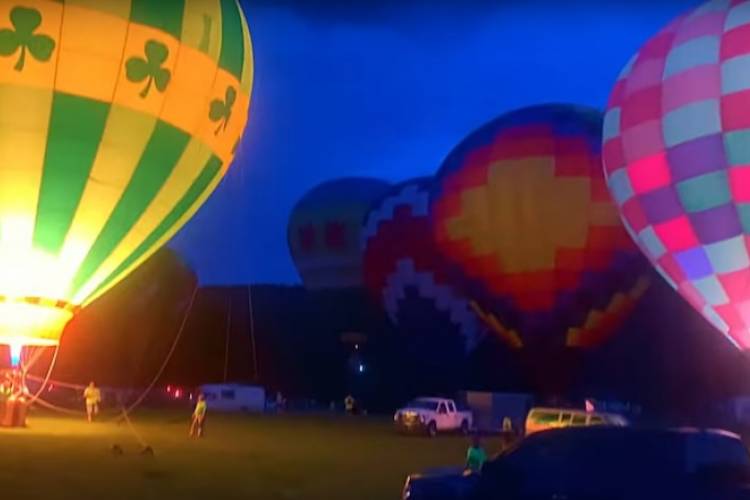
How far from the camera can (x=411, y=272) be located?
31.6 metres

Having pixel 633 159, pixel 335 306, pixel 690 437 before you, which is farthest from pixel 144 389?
pixel 690 437

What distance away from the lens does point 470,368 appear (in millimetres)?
29266

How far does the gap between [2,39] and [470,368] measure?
56.2 feet

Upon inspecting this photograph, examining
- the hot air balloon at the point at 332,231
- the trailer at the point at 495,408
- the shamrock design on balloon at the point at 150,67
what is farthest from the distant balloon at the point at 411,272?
the shamrock design on balloon at the point at 150,67

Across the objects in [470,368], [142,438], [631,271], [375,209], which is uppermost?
[375,209]

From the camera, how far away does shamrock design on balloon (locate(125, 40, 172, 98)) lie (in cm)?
1541

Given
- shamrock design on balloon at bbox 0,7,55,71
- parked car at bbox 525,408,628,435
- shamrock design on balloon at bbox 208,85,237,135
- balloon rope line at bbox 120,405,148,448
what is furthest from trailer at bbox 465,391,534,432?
shamrock design on balloon at bbox 0,7,55,71

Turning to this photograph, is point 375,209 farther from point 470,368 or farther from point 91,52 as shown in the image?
point 91,52

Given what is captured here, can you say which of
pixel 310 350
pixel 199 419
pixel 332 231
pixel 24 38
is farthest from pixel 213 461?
pixel 310 350

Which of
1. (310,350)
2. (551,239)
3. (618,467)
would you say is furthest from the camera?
(310,350)

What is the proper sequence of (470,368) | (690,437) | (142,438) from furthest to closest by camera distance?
(470,368) < (142,438) < (690,437)

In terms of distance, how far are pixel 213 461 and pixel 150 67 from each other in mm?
5579

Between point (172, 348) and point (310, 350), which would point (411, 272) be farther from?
point (172, 348)

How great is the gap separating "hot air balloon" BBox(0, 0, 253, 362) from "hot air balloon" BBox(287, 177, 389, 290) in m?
22.1
